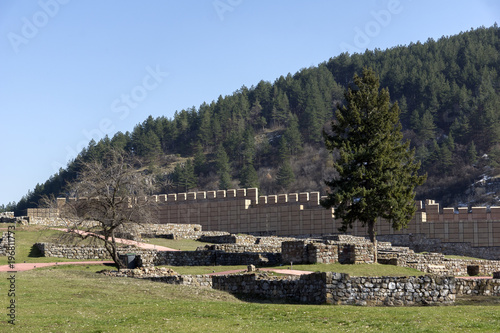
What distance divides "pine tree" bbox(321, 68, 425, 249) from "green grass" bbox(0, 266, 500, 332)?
18.7m

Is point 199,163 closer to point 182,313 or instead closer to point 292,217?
point 292,217

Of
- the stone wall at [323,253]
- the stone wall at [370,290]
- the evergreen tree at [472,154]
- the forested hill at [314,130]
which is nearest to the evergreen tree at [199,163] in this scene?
the forested hill at [314,130]

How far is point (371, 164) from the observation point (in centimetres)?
3947

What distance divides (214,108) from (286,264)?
140 meters

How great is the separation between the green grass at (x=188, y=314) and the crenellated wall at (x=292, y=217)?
37483 millimetres

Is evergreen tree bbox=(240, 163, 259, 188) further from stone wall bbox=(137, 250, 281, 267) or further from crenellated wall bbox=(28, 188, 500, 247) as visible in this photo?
stone wall bbox=(137, 250, 281, 267)

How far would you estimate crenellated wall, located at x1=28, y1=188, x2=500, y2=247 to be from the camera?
57594 mm

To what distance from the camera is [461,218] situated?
200ft

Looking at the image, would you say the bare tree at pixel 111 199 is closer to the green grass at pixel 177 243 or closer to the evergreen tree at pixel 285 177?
the green grass at pixel 177 243

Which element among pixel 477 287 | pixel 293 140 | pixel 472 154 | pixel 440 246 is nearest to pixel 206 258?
pixel 477 287

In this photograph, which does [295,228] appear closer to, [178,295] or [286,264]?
[286,264]

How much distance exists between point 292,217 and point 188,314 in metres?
45.4

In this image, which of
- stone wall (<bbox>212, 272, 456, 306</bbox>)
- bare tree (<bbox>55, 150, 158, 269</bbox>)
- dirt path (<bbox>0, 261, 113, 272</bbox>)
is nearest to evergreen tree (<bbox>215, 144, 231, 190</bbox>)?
dirt path (<bbox>0, 261, 113, 272</bbox>)

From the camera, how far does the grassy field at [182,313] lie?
15281 millimetres
